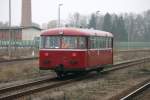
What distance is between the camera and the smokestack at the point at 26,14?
3839 inches

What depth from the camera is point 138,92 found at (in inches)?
655

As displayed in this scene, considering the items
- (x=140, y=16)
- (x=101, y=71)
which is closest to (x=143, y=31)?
(x=140, y=16)

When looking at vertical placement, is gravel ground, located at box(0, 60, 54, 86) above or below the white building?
below

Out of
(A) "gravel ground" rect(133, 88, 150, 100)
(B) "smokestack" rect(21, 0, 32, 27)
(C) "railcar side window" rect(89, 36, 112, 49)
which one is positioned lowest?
(A) "gravel ground" rect(133, 88, 150, 100)

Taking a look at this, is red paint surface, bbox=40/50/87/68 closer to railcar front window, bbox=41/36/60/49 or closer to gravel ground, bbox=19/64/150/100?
railcar front window, bbox=41/36/60/49

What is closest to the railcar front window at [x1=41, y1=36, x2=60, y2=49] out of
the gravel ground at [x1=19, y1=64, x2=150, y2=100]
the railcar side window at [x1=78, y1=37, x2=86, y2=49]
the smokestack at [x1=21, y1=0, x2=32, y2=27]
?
the railcar side window at [x1=78, y1=37, x2=86, y2=49]

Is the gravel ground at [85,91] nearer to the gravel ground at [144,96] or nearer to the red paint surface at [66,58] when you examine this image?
the gravel ground at [144,96]

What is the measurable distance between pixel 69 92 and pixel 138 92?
2561 mm

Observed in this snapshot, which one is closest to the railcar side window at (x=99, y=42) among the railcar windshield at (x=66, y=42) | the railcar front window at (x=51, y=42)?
the railcar windshield at (x=66, y=42)

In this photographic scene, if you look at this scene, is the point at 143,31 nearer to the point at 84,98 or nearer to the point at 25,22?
the point at 25,22

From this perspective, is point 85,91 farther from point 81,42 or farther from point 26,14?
point 26,14

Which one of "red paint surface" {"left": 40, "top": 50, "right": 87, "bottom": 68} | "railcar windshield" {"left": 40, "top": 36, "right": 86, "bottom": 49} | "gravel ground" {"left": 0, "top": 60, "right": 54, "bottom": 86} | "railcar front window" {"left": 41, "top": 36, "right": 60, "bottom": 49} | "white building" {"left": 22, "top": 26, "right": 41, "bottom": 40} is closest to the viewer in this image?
"red paint surface" {"left": 40, "top": 50, "right": 87, "bottom": 68}

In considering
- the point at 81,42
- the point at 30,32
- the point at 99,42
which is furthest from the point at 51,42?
the point at 30,32

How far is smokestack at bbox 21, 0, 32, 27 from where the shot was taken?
320 ft
